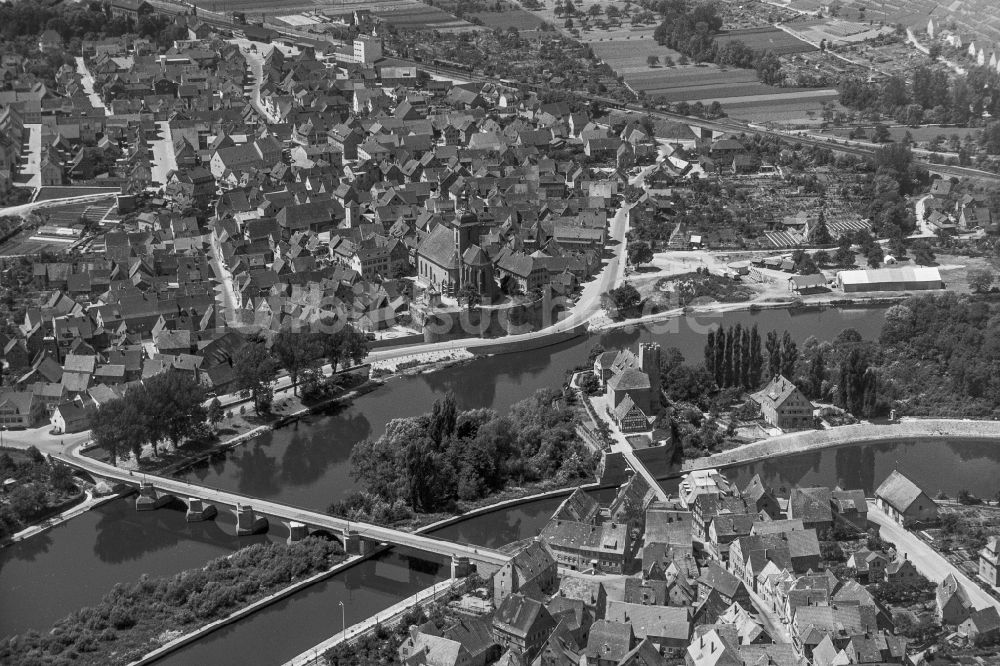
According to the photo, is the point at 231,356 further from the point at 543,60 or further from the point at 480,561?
the point at 543,60

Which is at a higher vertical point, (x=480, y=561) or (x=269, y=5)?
(x=269, y=5)

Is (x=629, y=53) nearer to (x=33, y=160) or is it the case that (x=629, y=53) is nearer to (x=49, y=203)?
(x=33, y=160)

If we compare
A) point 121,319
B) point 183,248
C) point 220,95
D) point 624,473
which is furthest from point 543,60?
point 624,473

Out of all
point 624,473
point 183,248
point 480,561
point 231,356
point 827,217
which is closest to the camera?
point 480,561

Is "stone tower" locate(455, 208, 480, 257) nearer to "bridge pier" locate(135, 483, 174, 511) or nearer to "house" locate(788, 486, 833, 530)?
"bridge pier" locate(135, 483, 174, 511)

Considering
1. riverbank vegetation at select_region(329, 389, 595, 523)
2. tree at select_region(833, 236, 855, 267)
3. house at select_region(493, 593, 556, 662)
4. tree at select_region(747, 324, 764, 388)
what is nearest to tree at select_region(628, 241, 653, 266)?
tree at select_region(833, 236, 855, 267)

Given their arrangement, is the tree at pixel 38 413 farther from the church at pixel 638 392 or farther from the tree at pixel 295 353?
the church at pixel 638 392
